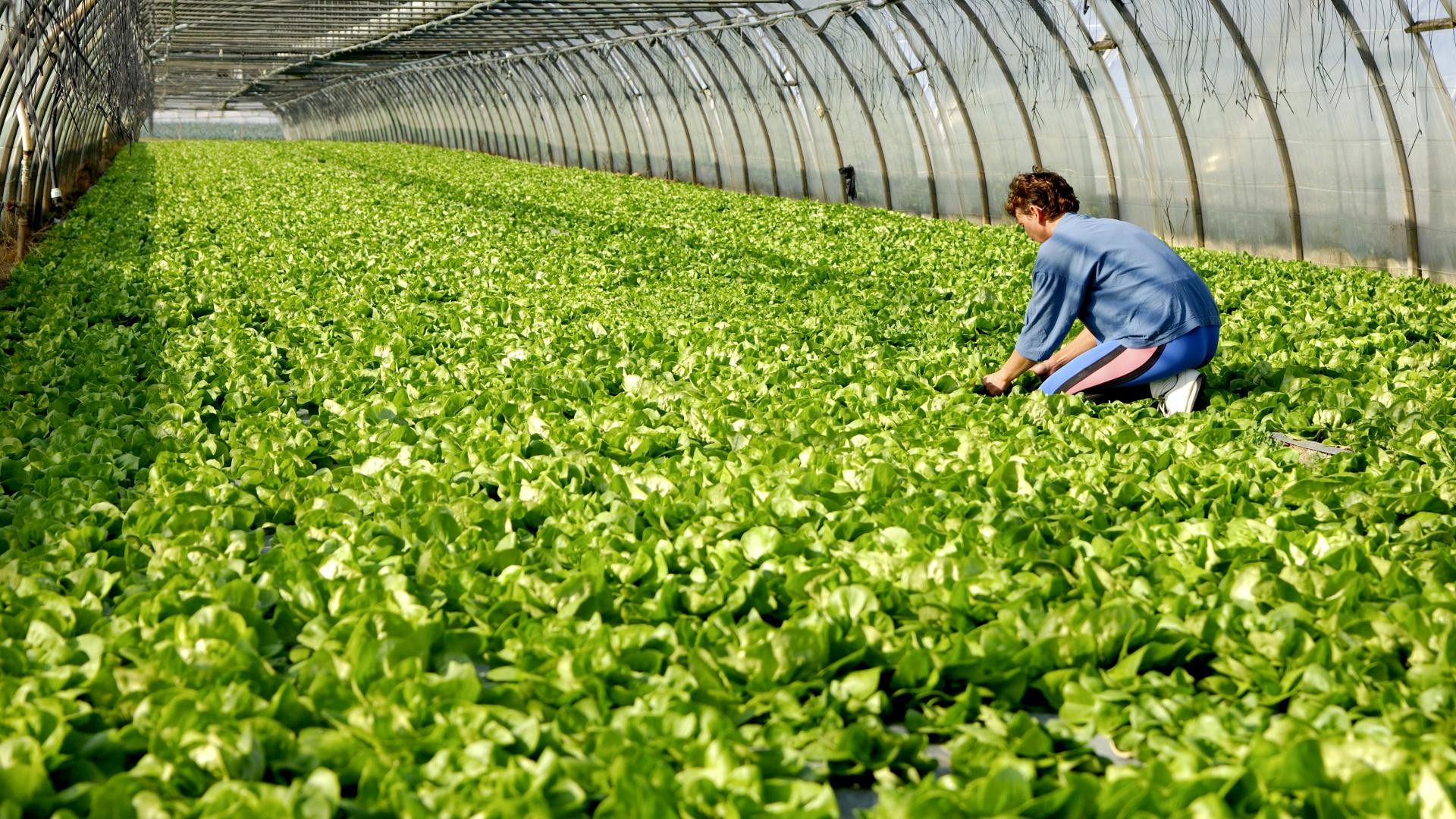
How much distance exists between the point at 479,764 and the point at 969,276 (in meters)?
8.75

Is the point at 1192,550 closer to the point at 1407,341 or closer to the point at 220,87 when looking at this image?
the point at 1407,341

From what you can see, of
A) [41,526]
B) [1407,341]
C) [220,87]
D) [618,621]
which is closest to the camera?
[618,621]

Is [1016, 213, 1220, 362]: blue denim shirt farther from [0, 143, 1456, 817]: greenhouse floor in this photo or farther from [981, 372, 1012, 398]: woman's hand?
[0, 143, 1456, 817]: greenhouse floor

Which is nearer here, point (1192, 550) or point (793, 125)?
point (1192, 550)

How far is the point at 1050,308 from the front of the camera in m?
6.09

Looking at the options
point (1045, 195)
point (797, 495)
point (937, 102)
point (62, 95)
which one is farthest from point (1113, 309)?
point (62, 95)

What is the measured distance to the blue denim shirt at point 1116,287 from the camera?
19.8 feet

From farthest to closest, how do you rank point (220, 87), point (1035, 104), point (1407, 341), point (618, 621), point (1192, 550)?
point (220, 87)
point (1035, 104)
point (1407, 341)
point (1192, 550)
point (618, 621)

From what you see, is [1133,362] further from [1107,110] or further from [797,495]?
[1107,110]

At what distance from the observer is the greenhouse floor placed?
8.50ft

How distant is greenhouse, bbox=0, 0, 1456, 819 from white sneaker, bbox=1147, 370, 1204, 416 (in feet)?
0.07

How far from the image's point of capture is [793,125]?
2136 cm

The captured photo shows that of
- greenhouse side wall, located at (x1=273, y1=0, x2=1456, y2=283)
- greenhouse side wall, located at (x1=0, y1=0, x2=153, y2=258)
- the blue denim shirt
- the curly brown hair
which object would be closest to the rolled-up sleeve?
the blue denim shirt

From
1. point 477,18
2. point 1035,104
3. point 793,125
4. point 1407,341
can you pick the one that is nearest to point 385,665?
point 1407,341
